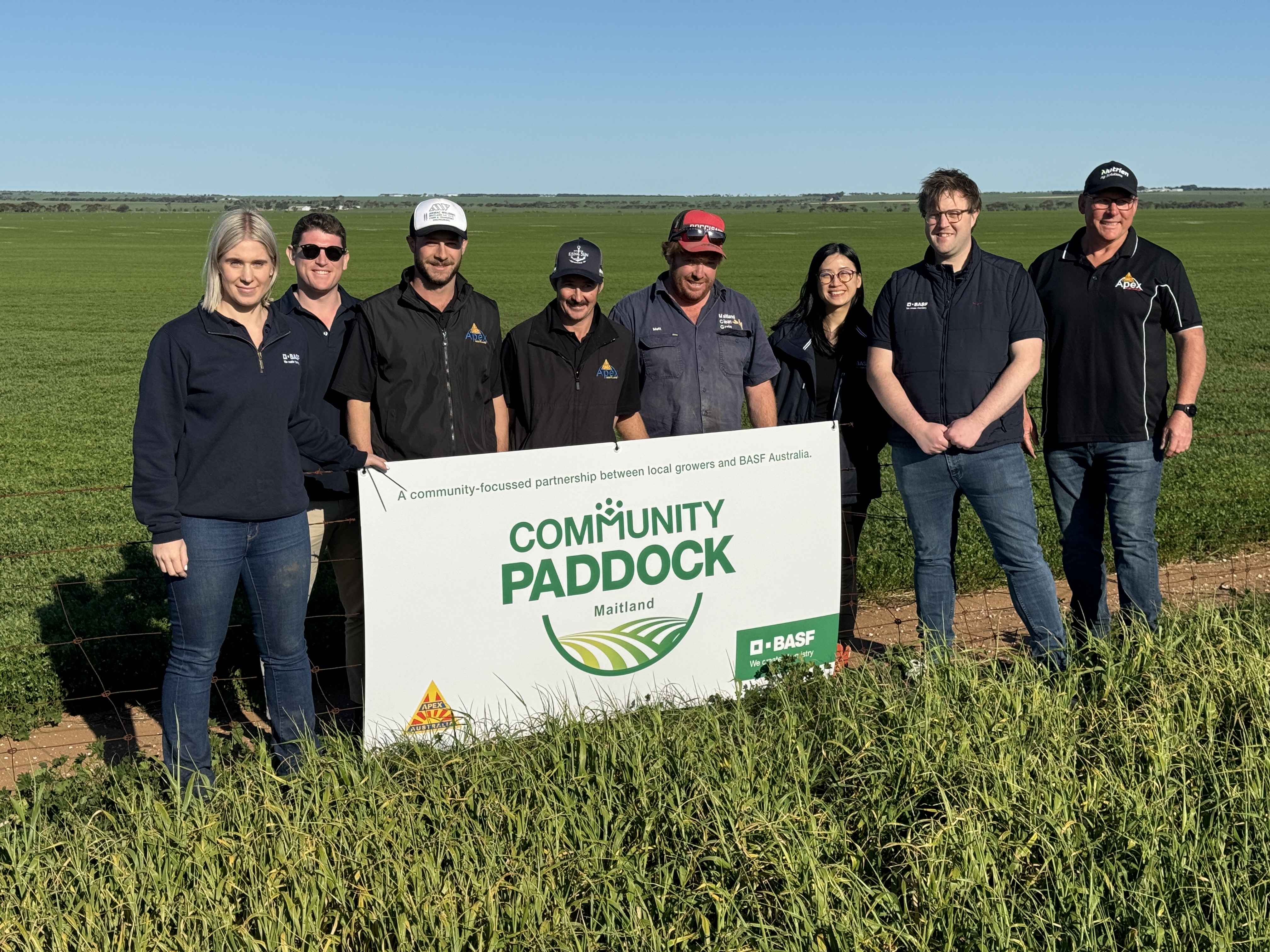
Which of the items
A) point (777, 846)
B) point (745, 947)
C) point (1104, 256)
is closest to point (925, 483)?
point (1104, 256)

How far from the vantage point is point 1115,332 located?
564 cm

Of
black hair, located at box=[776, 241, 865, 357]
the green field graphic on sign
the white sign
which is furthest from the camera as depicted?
black hair, located at box=[776, 241, 865, 357]

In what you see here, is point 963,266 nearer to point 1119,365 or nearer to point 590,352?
point 1119,365

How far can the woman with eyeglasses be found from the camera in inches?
235

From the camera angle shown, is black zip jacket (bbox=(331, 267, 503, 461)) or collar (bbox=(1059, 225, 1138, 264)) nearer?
black zip jacket (bbox=(331, 267, 503, 461))

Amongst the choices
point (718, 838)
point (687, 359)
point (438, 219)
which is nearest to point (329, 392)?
point (438, 219)

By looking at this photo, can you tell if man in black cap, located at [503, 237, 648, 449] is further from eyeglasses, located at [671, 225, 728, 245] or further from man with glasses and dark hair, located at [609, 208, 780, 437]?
eyeglasses, located at [671, 225, 728, 245]

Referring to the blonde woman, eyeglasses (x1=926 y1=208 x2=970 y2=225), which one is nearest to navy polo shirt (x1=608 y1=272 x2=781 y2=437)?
eyeglasses (x1=926 y1=208 x2=970 y2=225)

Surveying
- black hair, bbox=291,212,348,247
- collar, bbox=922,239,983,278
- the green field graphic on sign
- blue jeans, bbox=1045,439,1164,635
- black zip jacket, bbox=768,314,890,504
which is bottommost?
the green field graphic on sign

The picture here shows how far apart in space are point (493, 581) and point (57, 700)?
2.67 m

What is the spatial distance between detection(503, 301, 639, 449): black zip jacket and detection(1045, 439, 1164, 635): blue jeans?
236cm

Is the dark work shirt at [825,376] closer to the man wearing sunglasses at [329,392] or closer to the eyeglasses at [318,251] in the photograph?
the man wearing sunglasses at [329,392]

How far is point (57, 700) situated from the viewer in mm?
5879

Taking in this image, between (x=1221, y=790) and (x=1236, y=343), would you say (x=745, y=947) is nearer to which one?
(x=1221, y=790)
